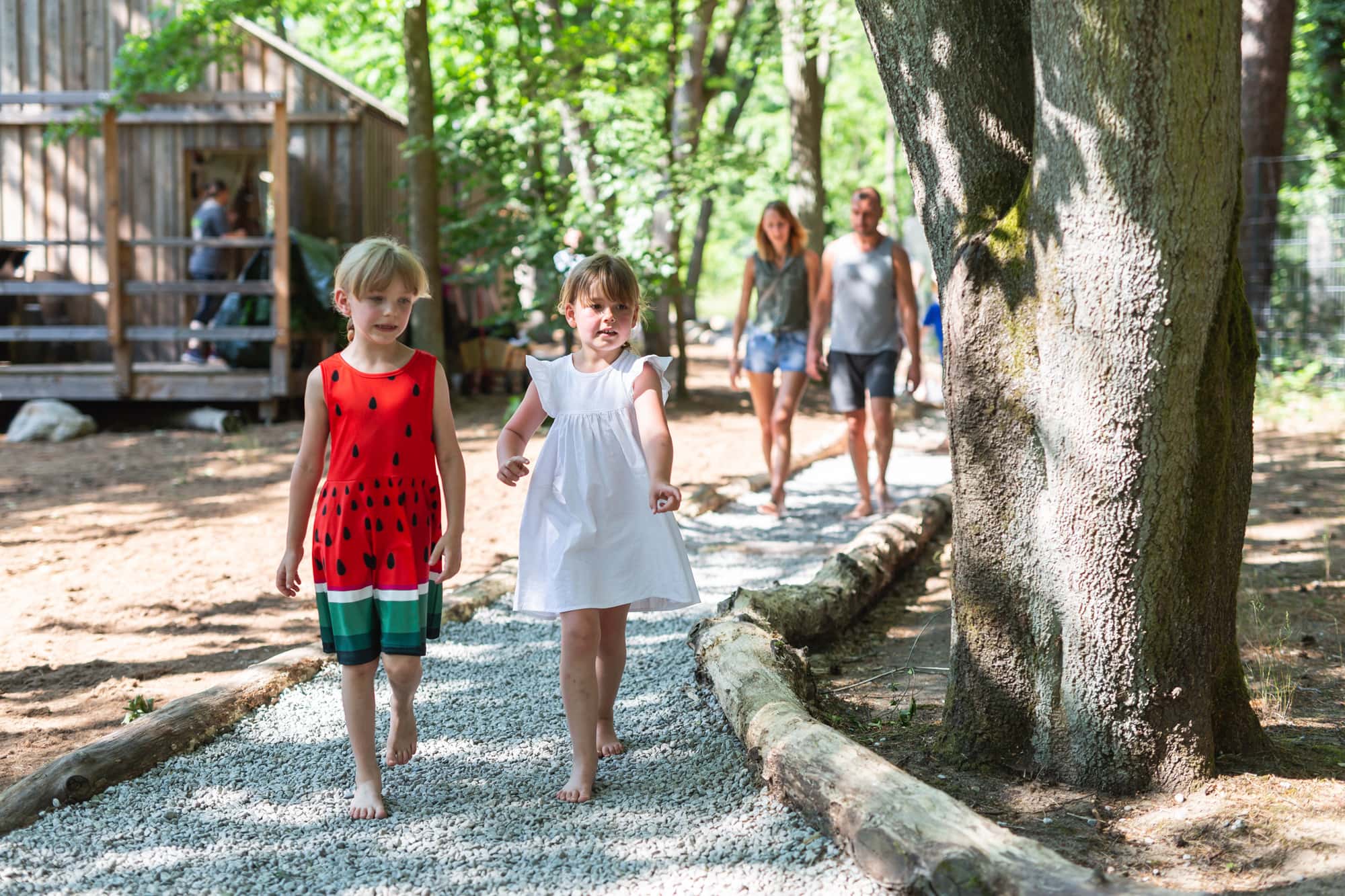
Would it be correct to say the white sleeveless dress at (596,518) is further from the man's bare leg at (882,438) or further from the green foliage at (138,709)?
the man's bare leg at (882,438)

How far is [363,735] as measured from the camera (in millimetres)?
3633

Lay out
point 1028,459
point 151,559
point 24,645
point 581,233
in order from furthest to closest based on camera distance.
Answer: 1. point 581,233
2. point 151,559
3. point 24,645
4. point 1028,459

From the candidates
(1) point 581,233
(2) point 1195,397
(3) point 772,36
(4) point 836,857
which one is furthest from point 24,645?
(3) point 772,36

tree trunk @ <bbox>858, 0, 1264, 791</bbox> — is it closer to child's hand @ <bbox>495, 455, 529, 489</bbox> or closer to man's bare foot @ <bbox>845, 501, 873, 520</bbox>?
child's hand @ <bbox>495, 455, 529, 489</bbox>

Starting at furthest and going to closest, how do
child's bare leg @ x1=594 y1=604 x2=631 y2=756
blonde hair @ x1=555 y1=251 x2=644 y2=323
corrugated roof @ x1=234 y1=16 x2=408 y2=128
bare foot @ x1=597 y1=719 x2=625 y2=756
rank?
corrugated roof @ x1=234 y1=16 x2=408 y2=128, bare foot @ x1=597 y1=719 x2=625 y2=756, child's bare leg @ x1=594 y1=604 x2=631 y2=756, blonde hair @ x1=555 y1=251 x2=644 y2=323

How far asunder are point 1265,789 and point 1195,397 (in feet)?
3.67

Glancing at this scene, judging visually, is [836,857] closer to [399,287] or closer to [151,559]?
[399,287]

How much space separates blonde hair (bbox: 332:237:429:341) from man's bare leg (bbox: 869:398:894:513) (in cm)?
508

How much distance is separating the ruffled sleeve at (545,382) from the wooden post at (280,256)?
34.4 ft

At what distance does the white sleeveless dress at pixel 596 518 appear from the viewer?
12.3 feet

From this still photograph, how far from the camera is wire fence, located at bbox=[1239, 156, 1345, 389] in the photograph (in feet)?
54.4

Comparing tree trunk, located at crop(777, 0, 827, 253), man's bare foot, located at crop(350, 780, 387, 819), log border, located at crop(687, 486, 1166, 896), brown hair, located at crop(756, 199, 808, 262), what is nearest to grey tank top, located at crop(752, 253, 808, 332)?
brown hair, located at crop(756, 199, 808, 262)

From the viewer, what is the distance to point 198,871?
3215 millimetres

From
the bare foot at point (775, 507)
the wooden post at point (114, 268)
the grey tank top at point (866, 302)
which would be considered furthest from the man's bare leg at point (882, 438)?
the wooden post at point (114, 268)
